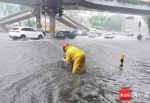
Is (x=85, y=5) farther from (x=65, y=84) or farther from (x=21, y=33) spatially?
(x=65, y=84)

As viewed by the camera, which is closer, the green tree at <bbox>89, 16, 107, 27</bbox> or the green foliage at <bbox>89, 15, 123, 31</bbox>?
the green tree at <bbox>89, 16, 107, 27</bbox>

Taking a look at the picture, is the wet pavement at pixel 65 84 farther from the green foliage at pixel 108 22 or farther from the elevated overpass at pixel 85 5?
the green foliage at pixel 108 22

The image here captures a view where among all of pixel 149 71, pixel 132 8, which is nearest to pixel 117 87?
pixel 149 71

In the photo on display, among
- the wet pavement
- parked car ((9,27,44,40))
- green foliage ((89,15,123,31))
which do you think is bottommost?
the wet pavement

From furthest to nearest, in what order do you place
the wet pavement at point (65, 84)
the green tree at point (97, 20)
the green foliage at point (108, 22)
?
the green foliage at point (108, 22) < the green tree at point (97, 20) < the wet pavement at point (65, 84)

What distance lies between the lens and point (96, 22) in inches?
3440

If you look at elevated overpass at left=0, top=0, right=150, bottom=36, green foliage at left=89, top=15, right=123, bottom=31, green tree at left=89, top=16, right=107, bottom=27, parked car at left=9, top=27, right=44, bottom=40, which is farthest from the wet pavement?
green foliage at left=89, top=15, right=123, bottom=31

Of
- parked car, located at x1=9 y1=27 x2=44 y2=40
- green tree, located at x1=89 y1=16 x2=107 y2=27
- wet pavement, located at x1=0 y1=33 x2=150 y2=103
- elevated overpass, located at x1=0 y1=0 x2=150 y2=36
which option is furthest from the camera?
green tree, located at x1=89 y1=16 x2=107 y2=27

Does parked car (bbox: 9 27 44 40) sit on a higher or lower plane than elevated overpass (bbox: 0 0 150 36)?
lower

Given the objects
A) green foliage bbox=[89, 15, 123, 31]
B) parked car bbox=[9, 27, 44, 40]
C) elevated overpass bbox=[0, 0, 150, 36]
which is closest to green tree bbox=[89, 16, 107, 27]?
green foliage bbox=[89, 15, 123, 31]

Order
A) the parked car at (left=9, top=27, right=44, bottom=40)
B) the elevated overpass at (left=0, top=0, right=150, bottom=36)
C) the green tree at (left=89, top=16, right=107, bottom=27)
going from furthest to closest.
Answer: the green tree at (left=89, top=16, right=107, bottom=27), the elevated overpass at (left=0, top=0, right=150, bottom=36), the parked car at (left=9, top=27, right=44, bottom=40)

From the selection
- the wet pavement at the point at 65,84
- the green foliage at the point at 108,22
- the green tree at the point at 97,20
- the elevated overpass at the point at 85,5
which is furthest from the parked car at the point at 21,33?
the green foliage at the point at 108,22

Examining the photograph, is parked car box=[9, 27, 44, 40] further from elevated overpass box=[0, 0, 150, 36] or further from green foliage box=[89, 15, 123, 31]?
green foliage box=[89, 15, 123, 31]

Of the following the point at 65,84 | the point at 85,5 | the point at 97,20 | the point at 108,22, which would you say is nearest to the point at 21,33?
the point at 85,5
